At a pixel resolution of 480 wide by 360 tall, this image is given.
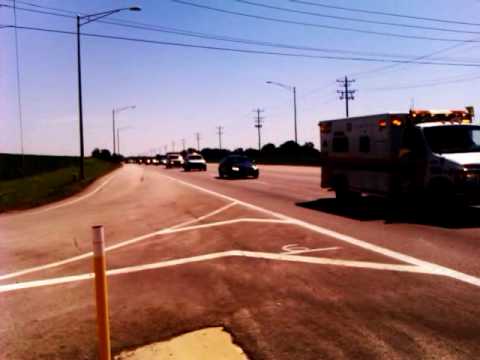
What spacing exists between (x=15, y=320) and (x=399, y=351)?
4119 millimetres

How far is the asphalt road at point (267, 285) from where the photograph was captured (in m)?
4.43

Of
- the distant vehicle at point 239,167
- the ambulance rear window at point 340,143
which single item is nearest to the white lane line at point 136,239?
the ambulance rear window at point 340,143

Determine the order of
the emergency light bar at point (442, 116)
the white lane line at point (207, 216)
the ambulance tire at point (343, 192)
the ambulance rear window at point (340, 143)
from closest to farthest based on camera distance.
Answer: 1. the white lane line at point (207, 216)
2. the emergency light bar at point (442, 116)
3. the ambulance rear window at point (340, 143)
4. the ambulance tire at point (343, 192)

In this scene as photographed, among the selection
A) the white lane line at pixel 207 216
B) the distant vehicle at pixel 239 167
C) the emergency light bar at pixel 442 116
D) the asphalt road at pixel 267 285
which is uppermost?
the emergency light bar at pixel 442 116

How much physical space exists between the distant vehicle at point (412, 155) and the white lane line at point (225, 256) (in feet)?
15.5

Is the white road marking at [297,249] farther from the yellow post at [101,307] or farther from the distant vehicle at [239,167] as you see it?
the distant vehicle at [239,167]

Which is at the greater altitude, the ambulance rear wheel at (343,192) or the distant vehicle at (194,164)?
the distant vehicle at (194,164)

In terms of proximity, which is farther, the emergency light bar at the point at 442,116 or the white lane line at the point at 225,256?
the emergency light bar at the point at 442,116

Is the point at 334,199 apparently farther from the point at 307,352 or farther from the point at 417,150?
the point at 307,352

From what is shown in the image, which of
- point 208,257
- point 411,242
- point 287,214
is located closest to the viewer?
point 208,257

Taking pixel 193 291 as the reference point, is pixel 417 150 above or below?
above

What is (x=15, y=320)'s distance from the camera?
529 cm

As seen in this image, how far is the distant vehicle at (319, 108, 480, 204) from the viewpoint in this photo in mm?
10758

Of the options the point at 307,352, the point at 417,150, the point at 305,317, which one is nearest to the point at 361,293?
the point at 305,317
